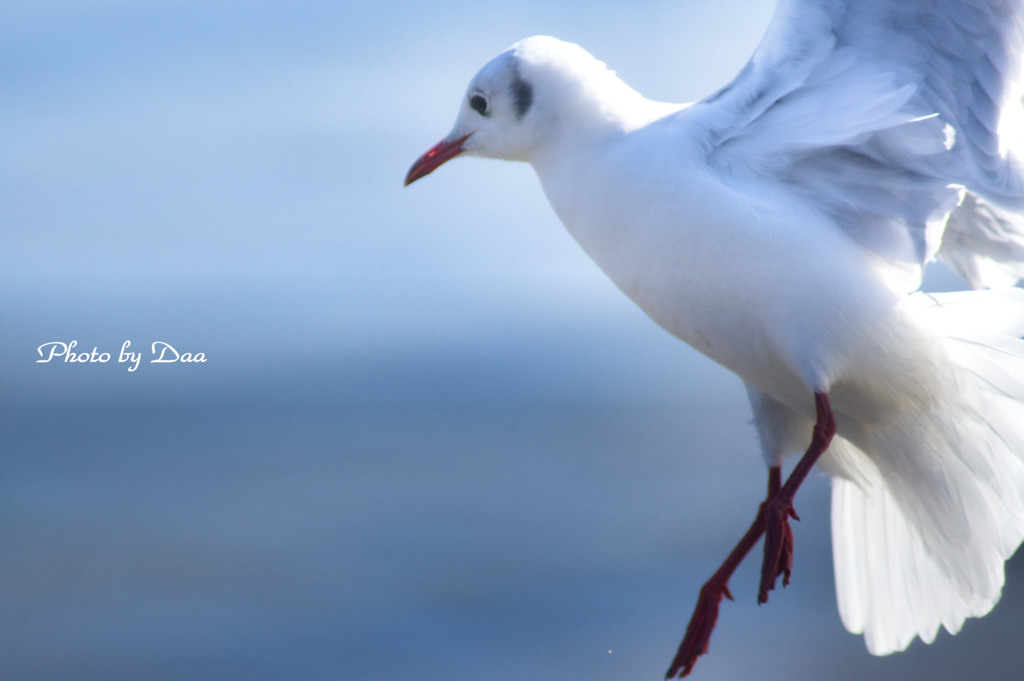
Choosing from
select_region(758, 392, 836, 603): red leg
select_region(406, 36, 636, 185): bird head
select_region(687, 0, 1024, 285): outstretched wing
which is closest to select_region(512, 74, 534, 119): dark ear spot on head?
select_region(406, 36, 636, 185): bird head

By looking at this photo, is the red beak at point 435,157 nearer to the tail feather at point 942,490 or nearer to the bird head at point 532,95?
the bird head at point 532,95

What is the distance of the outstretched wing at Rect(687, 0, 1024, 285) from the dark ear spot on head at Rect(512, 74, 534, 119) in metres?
0.29

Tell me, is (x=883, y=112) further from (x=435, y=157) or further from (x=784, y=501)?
(x=435, y=157)

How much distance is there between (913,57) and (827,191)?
0.25m

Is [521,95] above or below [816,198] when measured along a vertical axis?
above

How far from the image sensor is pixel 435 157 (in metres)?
2.32

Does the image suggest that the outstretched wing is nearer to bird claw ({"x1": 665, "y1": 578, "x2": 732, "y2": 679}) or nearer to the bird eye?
the bird eye

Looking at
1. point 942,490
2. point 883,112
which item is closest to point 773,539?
point 942,490

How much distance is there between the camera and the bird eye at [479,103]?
2213 millimetres

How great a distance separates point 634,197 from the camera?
6.50 feet

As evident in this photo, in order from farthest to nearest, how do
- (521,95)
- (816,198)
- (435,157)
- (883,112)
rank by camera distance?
(435,157) → (521,95) → (816,198) → (883,112)

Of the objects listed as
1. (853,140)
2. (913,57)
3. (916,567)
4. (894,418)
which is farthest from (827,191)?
(916,567)

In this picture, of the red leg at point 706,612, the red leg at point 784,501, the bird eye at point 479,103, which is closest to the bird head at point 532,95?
the bird eye at point 479,103

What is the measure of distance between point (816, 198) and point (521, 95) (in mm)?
541
